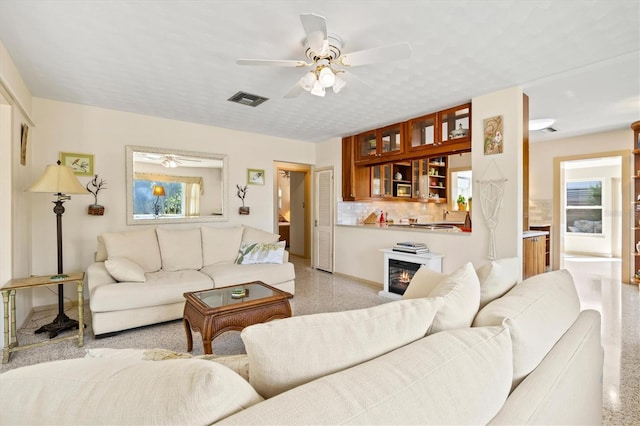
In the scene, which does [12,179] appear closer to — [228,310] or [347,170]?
[228,310]

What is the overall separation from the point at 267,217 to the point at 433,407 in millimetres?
4883

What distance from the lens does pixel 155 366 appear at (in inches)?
24.2

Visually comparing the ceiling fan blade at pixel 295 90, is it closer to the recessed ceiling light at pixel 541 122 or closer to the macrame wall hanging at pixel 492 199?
the macrame wall hanging at pixel 492 199

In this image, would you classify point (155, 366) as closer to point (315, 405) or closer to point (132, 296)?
point (315, 405)

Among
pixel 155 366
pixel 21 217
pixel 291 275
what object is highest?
pixel 21 217

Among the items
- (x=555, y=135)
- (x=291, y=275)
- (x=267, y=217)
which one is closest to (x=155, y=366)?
(x=291, y=275)

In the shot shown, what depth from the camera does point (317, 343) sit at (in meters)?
0.76

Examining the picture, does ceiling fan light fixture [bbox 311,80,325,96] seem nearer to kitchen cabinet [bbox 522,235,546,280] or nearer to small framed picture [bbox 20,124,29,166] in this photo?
kitchen cabinet [bbox 522,235,546,280]

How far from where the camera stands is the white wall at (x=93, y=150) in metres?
3.62

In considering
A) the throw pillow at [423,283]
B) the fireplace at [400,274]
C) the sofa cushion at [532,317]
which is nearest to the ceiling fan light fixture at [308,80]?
the throw pillow at [423,283]

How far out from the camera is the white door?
5.68 metres

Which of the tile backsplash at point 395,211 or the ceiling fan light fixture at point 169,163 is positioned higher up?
the ceiling fan light fixture at point 169,163

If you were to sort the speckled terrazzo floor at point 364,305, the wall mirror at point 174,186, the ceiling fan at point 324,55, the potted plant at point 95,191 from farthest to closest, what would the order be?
1. the wall mirror at point 174,186
2. the potted plant at point 95,191
3. the speckled terrazzo floor at point 364,305
4. the ceiling fan at point 324,55

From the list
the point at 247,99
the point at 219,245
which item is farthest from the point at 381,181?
the point at 219,245
